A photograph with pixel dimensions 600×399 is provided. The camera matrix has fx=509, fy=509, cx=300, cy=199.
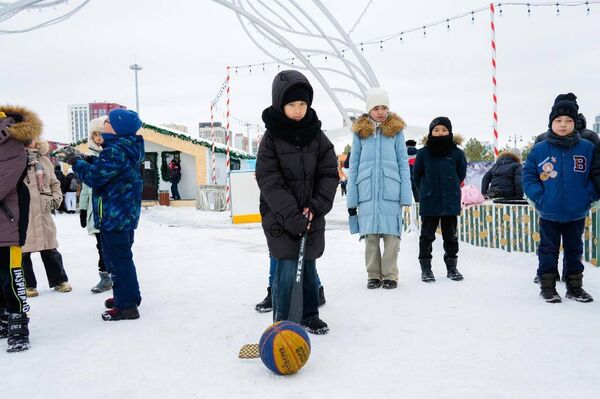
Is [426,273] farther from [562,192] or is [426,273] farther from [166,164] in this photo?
[166,164]

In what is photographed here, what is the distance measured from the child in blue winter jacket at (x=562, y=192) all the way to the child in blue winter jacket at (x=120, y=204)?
337 centimetres

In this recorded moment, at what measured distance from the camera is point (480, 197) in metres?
7.44

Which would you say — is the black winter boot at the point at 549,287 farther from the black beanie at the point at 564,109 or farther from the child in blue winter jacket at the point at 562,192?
the black beanie at the point at 564,109

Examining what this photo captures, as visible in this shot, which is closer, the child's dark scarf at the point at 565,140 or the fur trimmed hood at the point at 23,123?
the fur trimmed hood at the point at 23,123

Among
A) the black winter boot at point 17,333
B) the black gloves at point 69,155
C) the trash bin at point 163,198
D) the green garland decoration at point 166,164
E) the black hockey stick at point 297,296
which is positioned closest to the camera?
the black hockey stick at point 297,296

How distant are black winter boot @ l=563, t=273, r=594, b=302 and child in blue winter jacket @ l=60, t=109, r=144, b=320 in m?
3.67

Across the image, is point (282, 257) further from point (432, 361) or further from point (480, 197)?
point (480, 197)

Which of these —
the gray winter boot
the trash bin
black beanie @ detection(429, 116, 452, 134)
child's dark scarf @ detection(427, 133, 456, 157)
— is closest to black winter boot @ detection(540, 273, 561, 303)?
child's dark scarf @ detection(427, 133, 456, 157)

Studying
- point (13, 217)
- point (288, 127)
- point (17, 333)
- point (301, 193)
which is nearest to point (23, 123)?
point (13, 217)

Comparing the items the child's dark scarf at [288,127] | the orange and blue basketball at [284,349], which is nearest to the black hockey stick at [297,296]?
the orange and blue basketball at [284,349]

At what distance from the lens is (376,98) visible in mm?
5012

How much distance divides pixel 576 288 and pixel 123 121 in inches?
159

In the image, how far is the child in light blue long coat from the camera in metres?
4.96

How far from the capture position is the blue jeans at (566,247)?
434 centimetres
